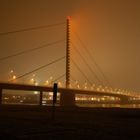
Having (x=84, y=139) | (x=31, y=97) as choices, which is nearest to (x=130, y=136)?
(x=84, y=139)

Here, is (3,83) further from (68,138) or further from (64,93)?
(68,138)

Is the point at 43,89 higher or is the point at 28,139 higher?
the point at 43,89

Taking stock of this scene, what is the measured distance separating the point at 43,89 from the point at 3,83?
963cm

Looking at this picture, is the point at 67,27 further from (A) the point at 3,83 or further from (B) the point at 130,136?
(B) the point at 130,136

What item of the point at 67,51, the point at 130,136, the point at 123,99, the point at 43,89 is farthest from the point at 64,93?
the point at 130,136

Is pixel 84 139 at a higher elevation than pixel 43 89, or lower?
lower

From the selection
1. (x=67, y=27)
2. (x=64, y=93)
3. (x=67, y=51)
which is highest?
(x=67, y=27)

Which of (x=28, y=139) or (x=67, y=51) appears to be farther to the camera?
(x=67, y=51)

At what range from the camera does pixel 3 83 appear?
52219 millimetres

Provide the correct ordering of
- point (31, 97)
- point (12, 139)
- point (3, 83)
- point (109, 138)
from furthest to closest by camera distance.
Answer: point (31, 97), point (3, 83), point (109, 138), point (12, 139)

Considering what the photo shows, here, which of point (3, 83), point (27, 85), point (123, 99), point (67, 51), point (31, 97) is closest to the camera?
point (3, 83)

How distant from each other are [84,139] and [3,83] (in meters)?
43.9

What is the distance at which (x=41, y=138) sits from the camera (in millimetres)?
9445

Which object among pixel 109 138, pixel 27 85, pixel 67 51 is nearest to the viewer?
pixel 109 138
